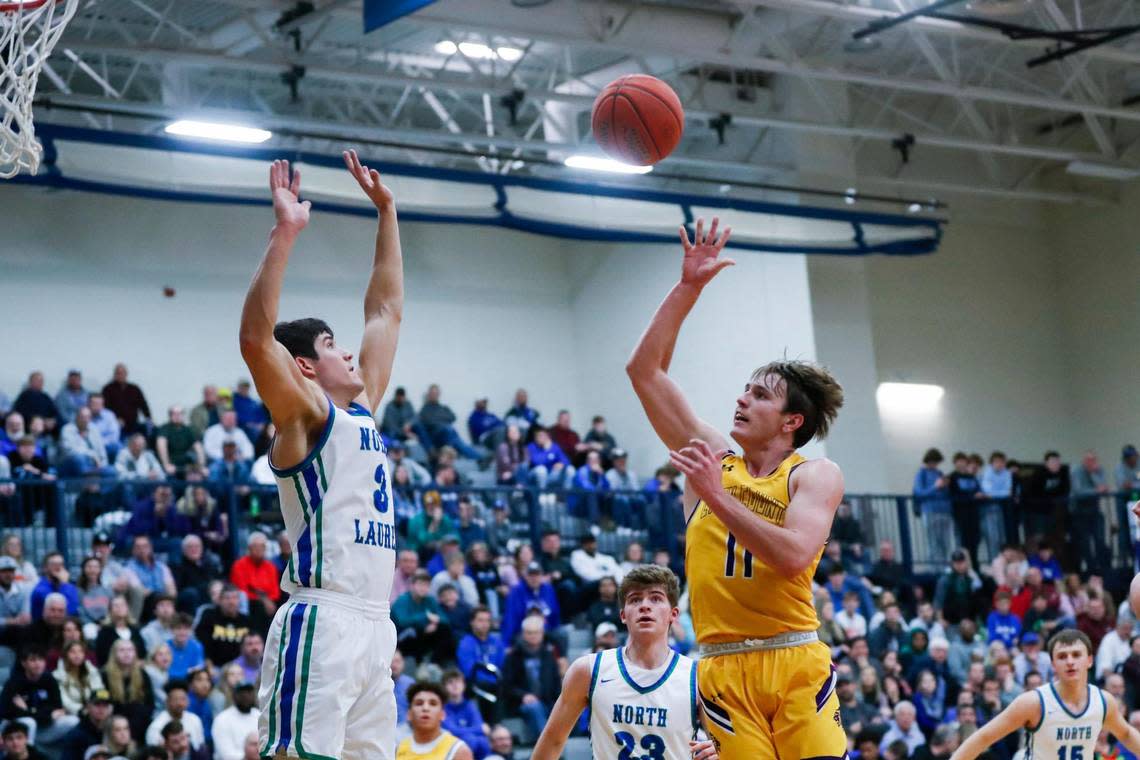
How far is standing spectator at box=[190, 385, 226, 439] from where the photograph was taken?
20.1 meters

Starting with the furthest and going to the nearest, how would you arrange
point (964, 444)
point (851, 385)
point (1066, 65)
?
point (964, 444) → point (851, 385) → point (1066, 65)

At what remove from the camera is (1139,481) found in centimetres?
2356

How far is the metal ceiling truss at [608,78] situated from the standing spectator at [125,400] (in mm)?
3252

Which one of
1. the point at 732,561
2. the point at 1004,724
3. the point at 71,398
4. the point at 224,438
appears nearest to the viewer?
the point at 732,561

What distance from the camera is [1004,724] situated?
9.71 meters

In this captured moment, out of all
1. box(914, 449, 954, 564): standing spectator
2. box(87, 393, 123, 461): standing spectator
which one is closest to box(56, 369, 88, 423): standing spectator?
box(87, 393, 123, 461): standing spectator

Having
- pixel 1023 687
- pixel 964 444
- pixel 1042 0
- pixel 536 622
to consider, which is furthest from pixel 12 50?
pixel 964 444

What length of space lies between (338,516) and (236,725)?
7423 millimetres

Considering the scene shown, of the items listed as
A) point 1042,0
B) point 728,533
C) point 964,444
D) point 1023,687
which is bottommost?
point 1023,687

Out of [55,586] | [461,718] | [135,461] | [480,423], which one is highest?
[480,423]

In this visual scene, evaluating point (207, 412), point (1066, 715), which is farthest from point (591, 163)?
point (1066, 715)

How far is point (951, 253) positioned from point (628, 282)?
6.11m

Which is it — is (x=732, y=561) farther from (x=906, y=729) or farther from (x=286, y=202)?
(x=906, y=729)

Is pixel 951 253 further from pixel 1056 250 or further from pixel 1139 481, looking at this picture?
pixel 1139 481
